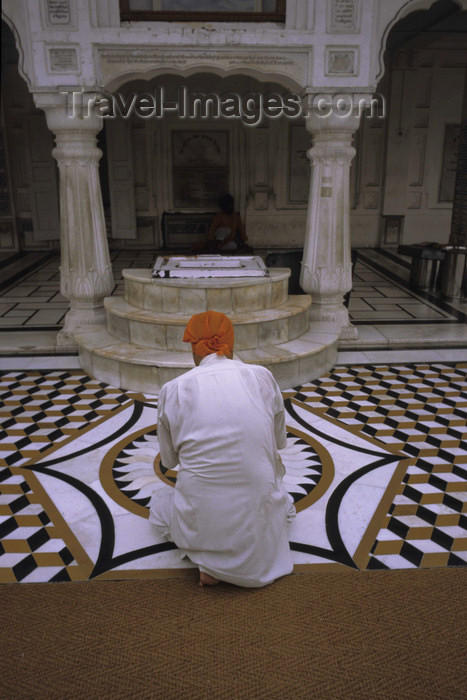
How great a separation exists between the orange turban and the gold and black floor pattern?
88 centimetres

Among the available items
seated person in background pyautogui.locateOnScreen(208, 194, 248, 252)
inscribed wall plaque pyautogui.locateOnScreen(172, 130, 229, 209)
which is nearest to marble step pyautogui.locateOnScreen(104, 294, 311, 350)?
seated person in background pyautogui.locateOnScreen(208, 194, 248, 252)

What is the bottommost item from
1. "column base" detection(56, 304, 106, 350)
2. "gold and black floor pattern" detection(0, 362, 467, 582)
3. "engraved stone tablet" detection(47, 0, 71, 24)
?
"gold and black floor pattern" detection(0, 362, 467, 582)

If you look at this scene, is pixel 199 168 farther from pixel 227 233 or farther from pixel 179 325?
pixel 179 325

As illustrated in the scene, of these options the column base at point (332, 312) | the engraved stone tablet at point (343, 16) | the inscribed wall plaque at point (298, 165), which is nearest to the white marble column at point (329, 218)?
the column base at point (332, 312)

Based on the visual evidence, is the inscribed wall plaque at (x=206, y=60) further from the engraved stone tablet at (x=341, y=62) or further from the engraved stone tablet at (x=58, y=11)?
the engraved stone tablet at (x=58, y=11)

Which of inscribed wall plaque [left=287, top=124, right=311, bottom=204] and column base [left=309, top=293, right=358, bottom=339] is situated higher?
inscribed wall plaque [left=287, top=124, right=311, bottom=204]

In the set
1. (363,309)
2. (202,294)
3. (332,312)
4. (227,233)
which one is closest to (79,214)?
(202,294)

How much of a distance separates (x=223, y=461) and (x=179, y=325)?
2163 mm

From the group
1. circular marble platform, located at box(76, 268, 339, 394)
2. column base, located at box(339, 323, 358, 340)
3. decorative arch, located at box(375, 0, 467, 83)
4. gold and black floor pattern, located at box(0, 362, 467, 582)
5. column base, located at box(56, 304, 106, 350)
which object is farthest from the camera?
column base, located at box(339, 323, 358, 340)

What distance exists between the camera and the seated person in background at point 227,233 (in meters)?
7.77

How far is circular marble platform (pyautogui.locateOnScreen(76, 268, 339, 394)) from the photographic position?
13.3ft

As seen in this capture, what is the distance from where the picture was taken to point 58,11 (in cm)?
394

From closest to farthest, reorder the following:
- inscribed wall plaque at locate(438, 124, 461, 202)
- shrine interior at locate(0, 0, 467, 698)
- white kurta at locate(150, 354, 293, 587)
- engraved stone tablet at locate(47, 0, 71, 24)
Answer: white kurta at locate(150, 354, 293, 587) → shrine interior at locate(0, 0, 467, 698) → engraved stone tablet at locate(47, 0, 71, 24) → inscribed wall plaque at locate(438, 124, 461, 202)

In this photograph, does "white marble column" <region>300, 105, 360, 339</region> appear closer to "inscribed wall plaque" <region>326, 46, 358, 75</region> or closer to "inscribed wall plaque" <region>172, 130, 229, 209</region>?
"inscribed wall plaque" <region>326, 46, 358, 75</region>
